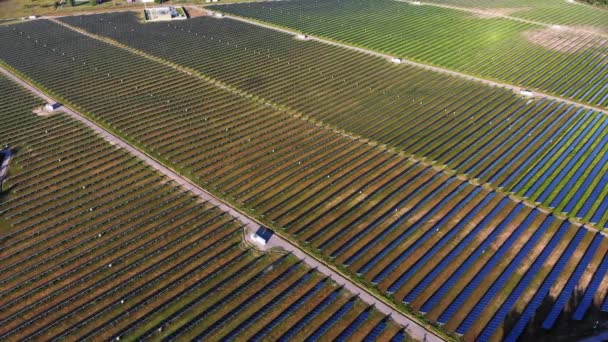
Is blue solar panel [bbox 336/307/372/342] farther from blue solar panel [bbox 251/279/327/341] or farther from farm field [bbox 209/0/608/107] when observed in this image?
farm field [bbox 209/0/608/107]

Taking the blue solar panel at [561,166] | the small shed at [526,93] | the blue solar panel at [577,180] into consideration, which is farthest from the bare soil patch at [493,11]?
the blue solar panel at [577,180]

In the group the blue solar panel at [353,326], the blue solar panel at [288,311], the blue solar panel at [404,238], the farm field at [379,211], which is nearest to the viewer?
the blue solar panel at [353,326]

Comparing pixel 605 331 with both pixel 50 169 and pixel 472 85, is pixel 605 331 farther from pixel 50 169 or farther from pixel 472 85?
pixel 50 169

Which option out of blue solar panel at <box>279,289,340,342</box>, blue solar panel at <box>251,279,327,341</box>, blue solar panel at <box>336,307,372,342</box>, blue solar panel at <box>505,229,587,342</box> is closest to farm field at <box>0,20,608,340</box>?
blue solar panel at <box>505,229,587,342</box>

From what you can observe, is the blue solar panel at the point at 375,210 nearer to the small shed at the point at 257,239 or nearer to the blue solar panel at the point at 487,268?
the small shed at the point at 257,239

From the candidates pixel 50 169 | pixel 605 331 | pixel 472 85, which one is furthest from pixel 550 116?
pixel 50 169

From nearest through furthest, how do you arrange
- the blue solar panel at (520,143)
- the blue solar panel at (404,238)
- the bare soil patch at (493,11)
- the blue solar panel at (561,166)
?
the blue solar panel at (404,238), the blue solar panel at (561,166), the blue solar panel at (520,143), the bare soil patch at (493,11)

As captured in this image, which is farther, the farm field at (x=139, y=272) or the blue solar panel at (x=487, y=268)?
the blue solar panel at (x=487, y=268)
